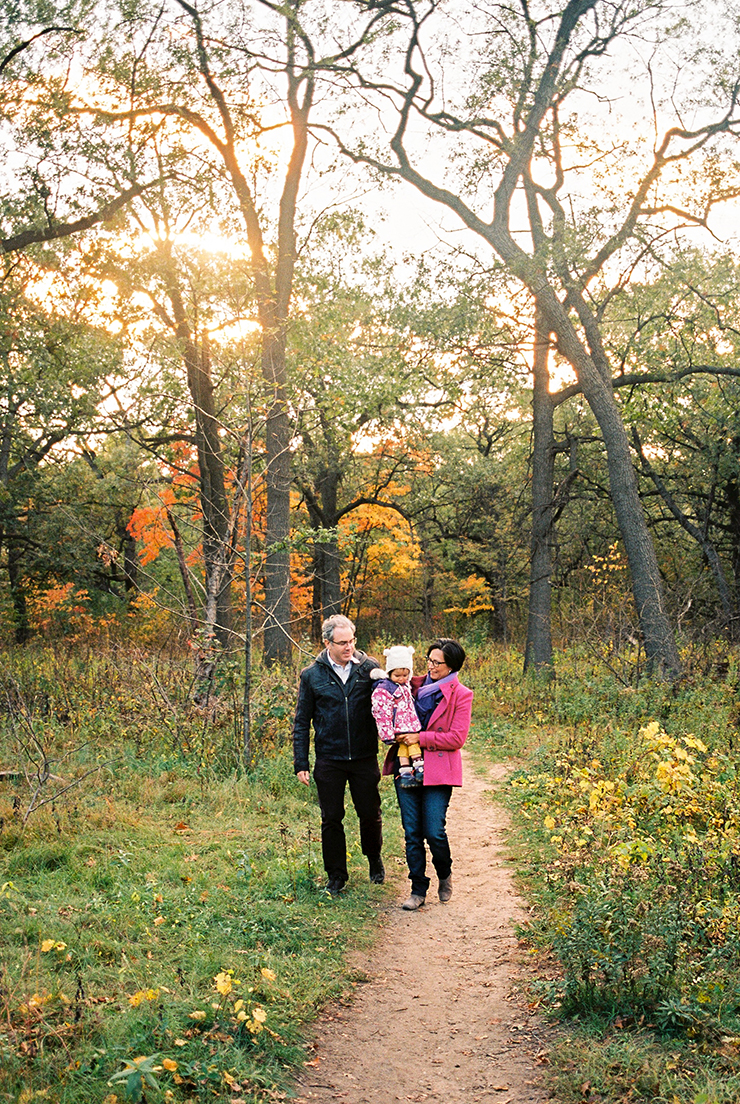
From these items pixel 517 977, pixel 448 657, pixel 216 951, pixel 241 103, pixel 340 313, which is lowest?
pixel 517 977

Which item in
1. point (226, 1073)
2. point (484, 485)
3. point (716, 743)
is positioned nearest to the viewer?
point (226, 1073)

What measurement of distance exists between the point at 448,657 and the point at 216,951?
2.40 metres

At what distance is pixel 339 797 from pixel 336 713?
1.99 feet

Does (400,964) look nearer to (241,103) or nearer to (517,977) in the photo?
(517,977)

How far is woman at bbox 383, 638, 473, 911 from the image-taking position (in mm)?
5828

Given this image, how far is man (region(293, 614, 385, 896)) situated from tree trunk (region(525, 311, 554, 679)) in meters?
11.1

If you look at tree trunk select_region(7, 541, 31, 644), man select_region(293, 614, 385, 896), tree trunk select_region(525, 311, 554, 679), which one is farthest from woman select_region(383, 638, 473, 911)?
tree trunk select_region(7, 541, 31, 644)

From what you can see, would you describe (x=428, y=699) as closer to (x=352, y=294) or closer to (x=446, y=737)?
(x=446, y=737)

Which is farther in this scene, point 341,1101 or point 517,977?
point 517,977

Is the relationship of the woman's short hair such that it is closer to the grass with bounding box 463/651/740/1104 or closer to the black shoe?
the grass with bounding box 463/651/740/1104

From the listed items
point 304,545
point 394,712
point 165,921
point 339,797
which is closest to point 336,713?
point 394,712

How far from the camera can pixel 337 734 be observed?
19.7 feet

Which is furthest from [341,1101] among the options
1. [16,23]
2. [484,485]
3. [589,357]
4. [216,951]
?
[484,485]

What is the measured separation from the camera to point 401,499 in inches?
1138
